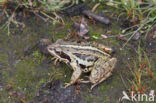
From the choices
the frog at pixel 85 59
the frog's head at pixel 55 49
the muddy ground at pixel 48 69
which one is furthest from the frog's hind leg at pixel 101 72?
the frog's head at pixel 55 49

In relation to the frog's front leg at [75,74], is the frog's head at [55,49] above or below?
above

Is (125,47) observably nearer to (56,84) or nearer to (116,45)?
(116,45)

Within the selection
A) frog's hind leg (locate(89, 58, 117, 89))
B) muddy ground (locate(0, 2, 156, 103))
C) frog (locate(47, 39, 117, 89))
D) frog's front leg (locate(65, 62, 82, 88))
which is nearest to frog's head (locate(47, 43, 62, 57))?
frog (locate(47, 39, 117, 89))

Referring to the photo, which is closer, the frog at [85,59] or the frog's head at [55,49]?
the frog at [85,59]

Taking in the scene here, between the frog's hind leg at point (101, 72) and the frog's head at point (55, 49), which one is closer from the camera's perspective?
the frog's hind leg at point (101, 72)

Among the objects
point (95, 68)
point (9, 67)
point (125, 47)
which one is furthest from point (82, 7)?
point (9, 67)

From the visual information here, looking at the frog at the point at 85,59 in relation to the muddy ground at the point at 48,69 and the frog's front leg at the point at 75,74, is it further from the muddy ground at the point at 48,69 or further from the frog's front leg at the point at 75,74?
the muddy ground at the point at 48,69

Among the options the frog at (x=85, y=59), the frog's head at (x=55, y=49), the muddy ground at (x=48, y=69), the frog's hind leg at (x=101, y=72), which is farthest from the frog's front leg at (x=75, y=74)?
the frog's head at (x=55, y=49)

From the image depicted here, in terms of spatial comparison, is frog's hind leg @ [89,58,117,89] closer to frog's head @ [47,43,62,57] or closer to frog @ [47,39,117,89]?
frog @ [47,39,117,89]
